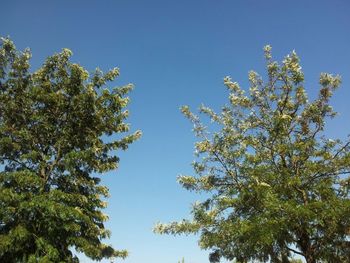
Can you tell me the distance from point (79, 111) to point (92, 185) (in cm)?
454

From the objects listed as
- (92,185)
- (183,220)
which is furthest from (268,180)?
(92,185)

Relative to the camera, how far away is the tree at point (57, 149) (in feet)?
69.2

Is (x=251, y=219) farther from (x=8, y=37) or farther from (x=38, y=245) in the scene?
(x=8, y=37)

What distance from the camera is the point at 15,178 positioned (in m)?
21.0

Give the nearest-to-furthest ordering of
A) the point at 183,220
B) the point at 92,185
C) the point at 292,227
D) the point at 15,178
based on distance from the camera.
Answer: the point at 292,227
the point at 15,178
the point at 183,220
the point at 92,185

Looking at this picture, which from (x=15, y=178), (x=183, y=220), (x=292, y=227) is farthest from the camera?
(x=183, y=220)

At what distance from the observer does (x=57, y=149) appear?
24516mm

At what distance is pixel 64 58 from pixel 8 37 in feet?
11.4

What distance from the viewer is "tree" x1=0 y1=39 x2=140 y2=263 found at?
21.1m

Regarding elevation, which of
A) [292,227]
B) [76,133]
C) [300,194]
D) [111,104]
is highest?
[111,104]

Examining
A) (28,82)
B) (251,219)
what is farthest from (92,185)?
(251,219)

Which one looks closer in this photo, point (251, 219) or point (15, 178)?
point (251, 219)

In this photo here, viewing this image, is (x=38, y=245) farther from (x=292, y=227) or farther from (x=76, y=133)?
(x=292, y=227)

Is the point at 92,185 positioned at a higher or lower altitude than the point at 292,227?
higher
